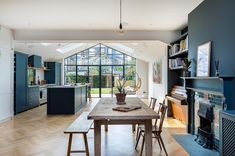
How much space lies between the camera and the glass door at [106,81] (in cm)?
1410

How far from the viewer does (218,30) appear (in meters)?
3.80

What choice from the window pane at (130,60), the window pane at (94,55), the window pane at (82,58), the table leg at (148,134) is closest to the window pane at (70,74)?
the window pane at (82,58)

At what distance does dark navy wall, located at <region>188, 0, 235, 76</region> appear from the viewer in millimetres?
3364

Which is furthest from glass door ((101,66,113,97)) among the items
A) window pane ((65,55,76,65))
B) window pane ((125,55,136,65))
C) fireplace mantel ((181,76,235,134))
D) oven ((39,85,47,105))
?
fireplace mantel ((181,76,235,134))

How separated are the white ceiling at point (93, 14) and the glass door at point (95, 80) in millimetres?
7453

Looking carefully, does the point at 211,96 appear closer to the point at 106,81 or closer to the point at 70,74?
the point at 106,81

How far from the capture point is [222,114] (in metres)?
2.71

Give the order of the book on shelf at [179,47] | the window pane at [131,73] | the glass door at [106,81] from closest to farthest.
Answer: the book on shelf at [179,47] → the glass door at [106,81] → the window pane at [131,73]

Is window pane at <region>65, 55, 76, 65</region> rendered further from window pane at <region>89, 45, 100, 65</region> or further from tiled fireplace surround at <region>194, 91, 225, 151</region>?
tiled fireplace surround at <region>194, 91, 225, 151</region>

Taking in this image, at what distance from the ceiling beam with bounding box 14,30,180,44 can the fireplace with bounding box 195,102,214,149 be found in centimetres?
319

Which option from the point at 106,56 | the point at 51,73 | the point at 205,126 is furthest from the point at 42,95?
the point at 205,126

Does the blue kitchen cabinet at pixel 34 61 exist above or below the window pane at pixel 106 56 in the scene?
below

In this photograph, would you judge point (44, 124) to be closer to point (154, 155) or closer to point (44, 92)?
point (154, 155)

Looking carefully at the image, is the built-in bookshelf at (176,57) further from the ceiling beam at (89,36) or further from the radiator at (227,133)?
the radiator at (227,133)
